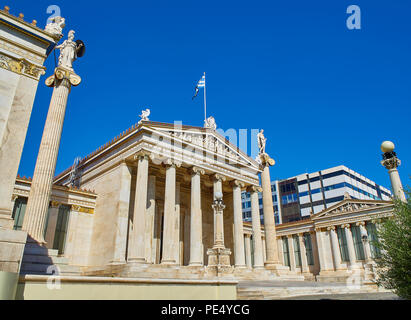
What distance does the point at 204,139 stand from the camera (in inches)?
1240

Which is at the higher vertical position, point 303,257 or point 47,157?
point 47,157

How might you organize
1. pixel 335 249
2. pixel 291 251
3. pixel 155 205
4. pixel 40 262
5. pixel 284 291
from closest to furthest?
pixel 40 262, pixel 284 291, pixel 155 205, pixel 335 249, pixel 291 251

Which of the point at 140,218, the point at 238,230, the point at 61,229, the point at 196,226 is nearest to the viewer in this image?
the point at 140,218

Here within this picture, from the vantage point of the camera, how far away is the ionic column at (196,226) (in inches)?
1007

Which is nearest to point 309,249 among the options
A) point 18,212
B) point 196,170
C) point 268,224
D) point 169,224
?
point 268,224

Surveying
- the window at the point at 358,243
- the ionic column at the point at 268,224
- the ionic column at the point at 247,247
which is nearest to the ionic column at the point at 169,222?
the ionic column at the point at 268,224

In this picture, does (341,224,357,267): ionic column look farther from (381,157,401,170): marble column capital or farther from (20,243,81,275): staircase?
(20,243,81,275): staircase

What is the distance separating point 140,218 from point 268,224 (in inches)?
544

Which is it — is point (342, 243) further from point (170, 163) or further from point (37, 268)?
point (37, 268)

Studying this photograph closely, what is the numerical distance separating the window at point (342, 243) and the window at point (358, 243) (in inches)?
47.9

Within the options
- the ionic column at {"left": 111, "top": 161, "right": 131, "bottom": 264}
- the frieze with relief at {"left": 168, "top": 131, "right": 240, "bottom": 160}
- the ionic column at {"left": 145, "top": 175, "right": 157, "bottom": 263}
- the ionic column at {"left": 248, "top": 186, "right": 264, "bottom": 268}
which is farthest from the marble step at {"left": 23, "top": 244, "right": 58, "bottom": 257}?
the ionic column at {"left": 248, "top": 186, "right": 264, "bottom": 268}

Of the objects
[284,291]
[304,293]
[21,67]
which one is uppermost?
[21,67]

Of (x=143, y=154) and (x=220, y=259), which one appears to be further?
(x=143, y=154)
